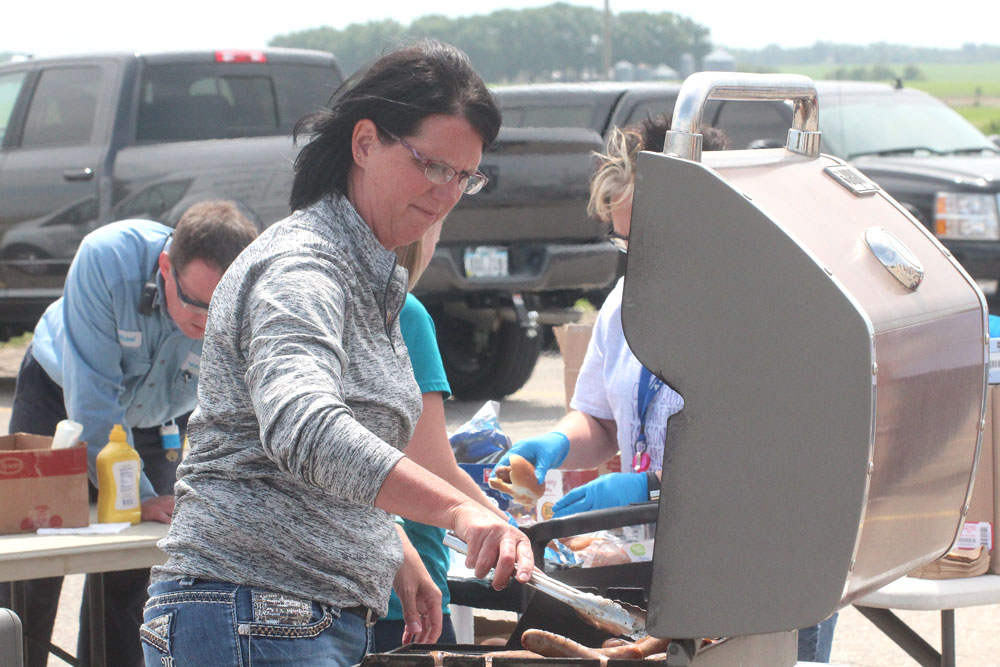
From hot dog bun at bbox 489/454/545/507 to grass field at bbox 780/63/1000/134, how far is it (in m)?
24.8

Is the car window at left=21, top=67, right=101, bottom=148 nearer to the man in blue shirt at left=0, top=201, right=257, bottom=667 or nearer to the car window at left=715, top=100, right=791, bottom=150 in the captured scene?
the car window at left=715, top=100, right=791, bottom=150

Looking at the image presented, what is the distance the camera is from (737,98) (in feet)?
5.26

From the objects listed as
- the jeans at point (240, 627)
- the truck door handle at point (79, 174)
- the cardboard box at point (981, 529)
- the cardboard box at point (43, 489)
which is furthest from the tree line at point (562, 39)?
the jeans at point (240, 627)

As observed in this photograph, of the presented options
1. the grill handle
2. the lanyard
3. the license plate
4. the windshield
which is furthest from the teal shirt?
the windshield

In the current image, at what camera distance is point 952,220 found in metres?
8.46

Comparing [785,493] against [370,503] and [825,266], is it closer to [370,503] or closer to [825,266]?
[825,266]

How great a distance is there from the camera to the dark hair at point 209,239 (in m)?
3.21

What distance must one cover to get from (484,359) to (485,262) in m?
0.99

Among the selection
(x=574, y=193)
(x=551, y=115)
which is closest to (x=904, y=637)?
(x=574, y=193)

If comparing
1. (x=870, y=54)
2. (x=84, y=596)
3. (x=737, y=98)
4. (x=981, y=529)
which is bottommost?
(x=870, y=54)

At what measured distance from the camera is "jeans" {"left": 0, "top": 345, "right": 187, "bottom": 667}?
3.57m

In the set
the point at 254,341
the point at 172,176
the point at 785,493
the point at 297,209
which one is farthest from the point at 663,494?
the point at 172,176

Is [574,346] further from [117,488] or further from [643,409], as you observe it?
[117,488]

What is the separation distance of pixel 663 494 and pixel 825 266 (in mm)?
315
